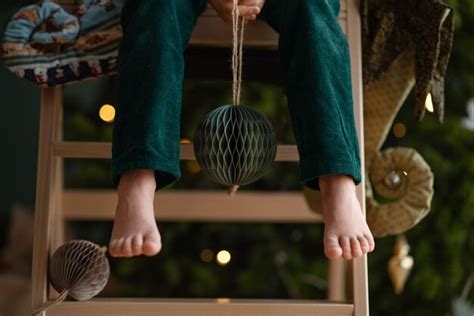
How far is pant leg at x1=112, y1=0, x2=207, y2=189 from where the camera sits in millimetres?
1015

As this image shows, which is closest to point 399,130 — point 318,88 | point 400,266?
point 400,266

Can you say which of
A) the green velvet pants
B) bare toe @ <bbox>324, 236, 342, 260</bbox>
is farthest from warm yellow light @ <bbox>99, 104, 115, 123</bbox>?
bare toe @ <bbox>324, 236, 342, 260</bbox>

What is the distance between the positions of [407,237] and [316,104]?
88 centimetres

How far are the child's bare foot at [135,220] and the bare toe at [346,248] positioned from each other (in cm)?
25

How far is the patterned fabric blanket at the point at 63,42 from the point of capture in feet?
3.97

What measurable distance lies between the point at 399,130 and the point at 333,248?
899mm

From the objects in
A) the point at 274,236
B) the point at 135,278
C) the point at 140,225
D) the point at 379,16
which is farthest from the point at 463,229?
the point at 140,225

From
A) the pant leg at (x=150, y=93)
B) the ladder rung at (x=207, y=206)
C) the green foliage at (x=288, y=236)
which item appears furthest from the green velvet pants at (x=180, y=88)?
the ladder rung at (x=207, y=206)

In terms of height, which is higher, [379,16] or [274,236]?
[379,16]

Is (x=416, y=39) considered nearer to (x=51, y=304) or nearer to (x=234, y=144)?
(x=234, y=144)

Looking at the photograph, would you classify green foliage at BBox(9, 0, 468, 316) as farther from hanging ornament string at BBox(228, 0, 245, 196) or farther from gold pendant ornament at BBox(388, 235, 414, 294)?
hanging ornament string at BBox(228, 0, 245, 196)

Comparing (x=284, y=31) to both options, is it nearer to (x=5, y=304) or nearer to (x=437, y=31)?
(x=437, y=31)

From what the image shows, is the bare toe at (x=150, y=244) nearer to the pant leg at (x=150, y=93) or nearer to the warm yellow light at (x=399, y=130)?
the pant leg at (x=150, y=93)

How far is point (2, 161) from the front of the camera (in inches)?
92.0
